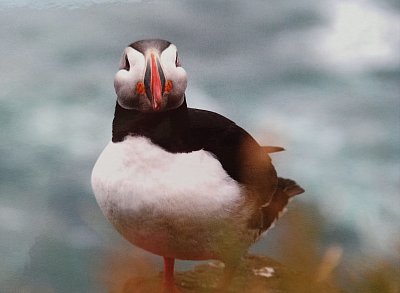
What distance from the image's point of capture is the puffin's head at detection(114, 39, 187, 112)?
85cm

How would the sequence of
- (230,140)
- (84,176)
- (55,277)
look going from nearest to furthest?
(230,140) → (55,277) → (84,176)

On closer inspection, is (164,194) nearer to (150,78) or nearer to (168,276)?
(150,78)

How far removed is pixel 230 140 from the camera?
3.39 feet

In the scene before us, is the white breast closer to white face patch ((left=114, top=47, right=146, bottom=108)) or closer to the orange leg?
white face patch ((left=114, top=47, right=146, bottom=108))

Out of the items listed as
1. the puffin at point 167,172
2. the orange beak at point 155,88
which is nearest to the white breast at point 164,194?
the puffin at point 167,172

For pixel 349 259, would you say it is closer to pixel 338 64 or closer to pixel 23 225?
pixel 23 225

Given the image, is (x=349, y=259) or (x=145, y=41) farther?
(x=145, y=41)

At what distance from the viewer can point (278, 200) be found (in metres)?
1.08

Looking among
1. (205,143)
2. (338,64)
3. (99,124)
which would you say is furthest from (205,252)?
(338,64)

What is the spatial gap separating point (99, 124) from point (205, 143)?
334mm

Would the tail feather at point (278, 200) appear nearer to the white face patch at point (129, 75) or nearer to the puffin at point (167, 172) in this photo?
the puffin at point (167, 172)

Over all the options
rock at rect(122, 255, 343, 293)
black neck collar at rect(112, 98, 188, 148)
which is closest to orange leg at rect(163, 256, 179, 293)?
rock at rect(122, 255, 343, 293)

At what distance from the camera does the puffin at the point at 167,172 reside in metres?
0.92

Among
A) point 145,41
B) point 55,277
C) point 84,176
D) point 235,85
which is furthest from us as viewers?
point 235,85
